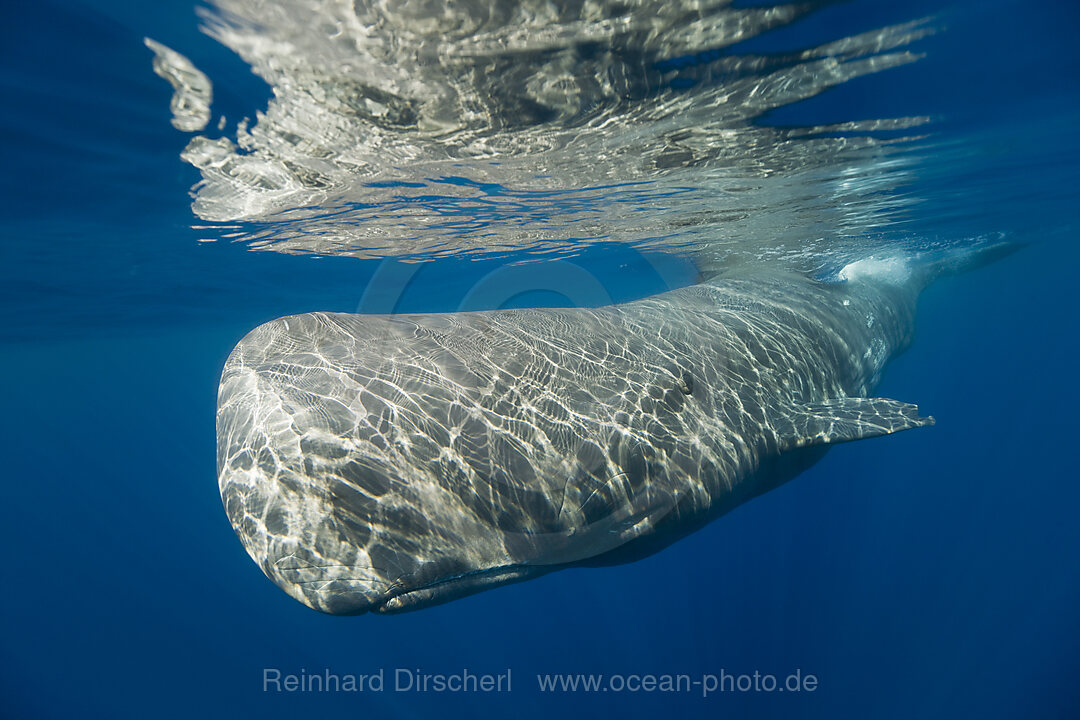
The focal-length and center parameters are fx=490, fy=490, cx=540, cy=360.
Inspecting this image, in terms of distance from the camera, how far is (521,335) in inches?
165

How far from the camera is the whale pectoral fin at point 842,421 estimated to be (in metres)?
4.68

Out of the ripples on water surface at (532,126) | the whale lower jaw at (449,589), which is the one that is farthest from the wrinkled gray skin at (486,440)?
the ripples on water surface at (532,126)

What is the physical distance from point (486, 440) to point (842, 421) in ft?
12.3

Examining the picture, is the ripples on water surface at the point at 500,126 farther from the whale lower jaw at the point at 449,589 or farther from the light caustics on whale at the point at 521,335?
the whale lower jaw at the point at 449,589

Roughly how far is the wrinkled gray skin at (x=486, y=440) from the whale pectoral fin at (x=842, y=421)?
0.09ft

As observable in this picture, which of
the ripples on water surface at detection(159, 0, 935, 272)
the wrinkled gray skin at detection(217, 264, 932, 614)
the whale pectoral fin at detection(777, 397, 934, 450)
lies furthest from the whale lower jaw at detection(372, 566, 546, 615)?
the ripples on water surface at detection(159, 0, 935, 272)

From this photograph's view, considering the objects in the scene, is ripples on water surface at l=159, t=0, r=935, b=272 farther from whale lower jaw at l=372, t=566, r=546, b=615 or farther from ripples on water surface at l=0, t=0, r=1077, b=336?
whale lower jaw at l=372, t=566, r=546, b=615

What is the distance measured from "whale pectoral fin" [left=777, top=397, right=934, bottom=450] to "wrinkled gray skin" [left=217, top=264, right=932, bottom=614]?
29 millimetres

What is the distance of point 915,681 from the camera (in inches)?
587

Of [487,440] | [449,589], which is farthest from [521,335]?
[449,589]

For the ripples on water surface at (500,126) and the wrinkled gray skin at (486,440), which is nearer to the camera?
the wrinkled gray skin at (486,440)

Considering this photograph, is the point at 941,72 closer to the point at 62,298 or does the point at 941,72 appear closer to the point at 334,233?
the point at 334,233

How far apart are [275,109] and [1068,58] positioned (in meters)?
10.4

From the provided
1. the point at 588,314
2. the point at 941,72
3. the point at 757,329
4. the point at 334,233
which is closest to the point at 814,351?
the point at 757,329
